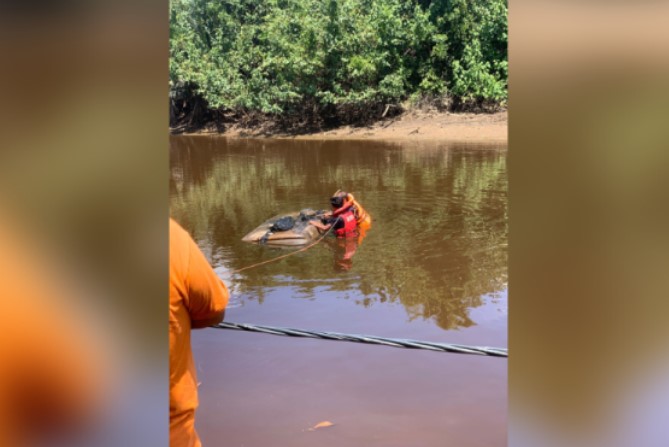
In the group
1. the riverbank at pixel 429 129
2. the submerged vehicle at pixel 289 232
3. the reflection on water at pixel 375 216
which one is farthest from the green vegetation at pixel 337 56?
the submerged vehicle at pixel 289 232

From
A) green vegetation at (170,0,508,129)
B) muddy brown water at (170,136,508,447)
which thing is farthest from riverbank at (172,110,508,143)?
muddy brown water at (170,136,508,447)

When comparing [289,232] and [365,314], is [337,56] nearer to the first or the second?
[289,232]

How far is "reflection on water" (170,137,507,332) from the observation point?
8008mm

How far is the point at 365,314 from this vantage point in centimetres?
700

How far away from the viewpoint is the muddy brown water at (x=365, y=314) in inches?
175

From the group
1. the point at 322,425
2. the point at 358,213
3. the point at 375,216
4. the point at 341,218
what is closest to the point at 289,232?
the point at 341,218

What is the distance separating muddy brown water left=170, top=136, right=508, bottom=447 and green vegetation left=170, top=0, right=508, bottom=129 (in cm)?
788

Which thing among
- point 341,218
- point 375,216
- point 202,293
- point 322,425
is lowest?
point 322,425

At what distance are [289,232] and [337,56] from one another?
15812 millimetres

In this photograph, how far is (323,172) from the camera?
17.8 metres

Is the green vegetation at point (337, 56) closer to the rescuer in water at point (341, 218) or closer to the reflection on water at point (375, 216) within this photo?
the reflection on water at point (375, 216)
